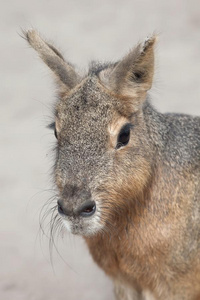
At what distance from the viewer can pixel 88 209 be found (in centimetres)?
539

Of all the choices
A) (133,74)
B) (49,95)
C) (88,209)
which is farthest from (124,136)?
(49,95)

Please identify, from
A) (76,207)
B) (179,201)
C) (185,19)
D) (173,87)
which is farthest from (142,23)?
(76,207)

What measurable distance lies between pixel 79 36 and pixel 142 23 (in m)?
1.40

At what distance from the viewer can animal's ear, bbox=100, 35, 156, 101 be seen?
579 centimetres

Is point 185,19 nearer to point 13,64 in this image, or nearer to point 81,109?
point 13,64

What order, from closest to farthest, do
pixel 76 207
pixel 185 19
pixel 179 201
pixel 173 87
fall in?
1. pixel 76 207
2. pixel 179 201
3. pixel 173 87
4. pixel 185 19

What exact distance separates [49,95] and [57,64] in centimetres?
622

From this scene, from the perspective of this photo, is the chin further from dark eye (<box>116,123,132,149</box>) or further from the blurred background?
the blurred background

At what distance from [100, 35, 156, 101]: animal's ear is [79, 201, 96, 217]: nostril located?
109cm

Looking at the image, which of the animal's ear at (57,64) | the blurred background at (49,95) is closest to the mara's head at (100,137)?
the animal's ear at (57,64)

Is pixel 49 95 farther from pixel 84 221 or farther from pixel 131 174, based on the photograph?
pixel 84 221

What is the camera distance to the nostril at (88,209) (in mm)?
5344

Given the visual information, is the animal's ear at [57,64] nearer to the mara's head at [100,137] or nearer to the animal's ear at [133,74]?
the mara's head at [100,137]

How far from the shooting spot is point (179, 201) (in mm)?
6461
